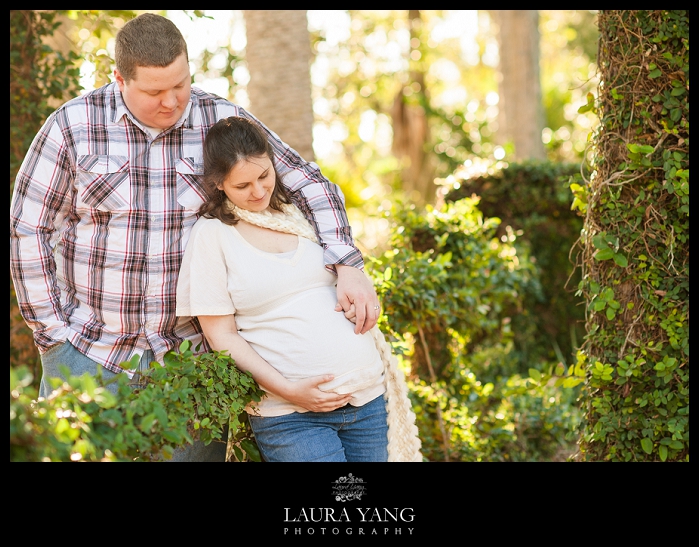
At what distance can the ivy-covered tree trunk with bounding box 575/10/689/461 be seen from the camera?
2.82 metres

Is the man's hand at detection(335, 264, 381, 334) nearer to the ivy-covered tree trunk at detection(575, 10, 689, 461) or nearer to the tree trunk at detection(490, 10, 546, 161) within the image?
the ivy-covered tree trunk at detection(575, 10, 689, 461)

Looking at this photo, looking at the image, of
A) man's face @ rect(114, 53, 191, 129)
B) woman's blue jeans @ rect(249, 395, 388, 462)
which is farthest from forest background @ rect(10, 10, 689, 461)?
man's face @ rect(114, 53, 191, 129)

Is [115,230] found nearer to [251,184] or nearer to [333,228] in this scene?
[251,184]

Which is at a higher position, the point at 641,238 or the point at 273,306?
the point at 641,238

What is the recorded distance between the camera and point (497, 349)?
17.6 feet

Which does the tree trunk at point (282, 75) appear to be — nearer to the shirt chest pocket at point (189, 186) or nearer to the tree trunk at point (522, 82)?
the shirt chest pocket at point (189, 186)

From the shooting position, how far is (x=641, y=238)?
2.89 m

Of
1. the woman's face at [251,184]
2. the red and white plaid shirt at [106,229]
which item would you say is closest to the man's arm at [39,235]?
the red and white plaid shirt at [106,229]

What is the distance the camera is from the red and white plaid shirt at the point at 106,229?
258 centimetres
